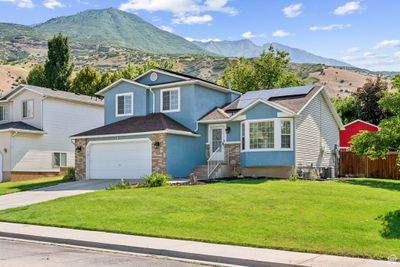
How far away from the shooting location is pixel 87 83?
5197 centimetres

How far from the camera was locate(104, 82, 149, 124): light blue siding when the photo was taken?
32375 mm

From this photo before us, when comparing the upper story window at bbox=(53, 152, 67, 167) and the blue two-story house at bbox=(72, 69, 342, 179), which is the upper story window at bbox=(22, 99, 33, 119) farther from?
the blue two-story house at bbox=(72, 69, 342, 179)

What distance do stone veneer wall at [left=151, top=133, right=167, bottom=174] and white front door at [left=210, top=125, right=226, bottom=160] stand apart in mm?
3415

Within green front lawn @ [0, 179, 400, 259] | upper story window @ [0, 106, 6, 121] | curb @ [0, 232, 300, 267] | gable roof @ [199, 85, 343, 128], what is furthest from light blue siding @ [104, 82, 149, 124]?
curb @ [0, 232, 300, 267]

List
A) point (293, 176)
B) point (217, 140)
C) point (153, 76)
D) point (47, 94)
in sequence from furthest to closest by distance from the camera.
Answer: point (47, 94), point (153, 76), point (217, 140), point (293, 176)

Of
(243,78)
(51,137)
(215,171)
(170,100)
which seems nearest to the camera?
(215,171)

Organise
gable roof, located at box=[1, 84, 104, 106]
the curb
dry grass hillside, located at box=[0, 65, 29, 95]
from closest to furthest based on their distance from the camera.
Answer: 1. the curb
2. gable roof, located at box=[1, 84, 104, 106]
3. dry grass hillside, located at box=[0, 65, 29, 95]

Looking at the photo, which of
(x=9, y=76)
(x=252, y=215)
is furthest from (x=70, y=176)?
(x=9, y=76)

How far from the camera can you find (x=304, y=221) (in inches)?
574

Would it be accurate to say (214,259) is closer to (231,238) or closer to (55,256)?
(231,238)

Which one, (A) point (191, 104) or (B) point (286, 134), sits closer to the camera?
(B) point (286, 134)

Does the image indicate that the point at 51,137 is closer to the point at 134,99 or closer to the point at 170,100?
the point at 134,99

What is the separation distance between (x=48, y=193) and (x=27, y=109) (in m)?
15.1

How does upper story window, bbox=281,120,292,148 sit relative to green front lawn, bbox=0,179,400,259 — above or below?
above
